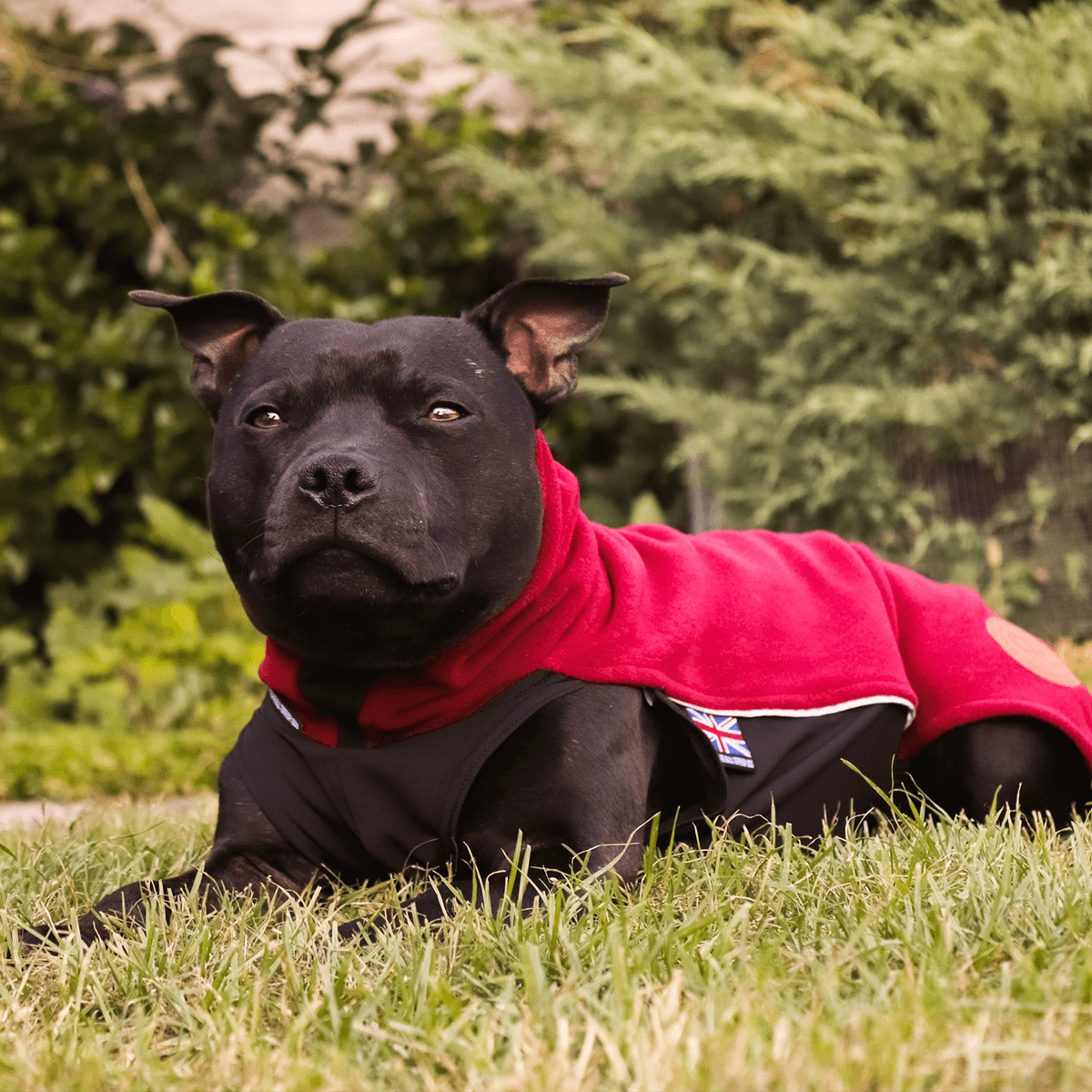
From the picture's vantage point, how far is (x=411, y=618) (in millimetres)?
2234

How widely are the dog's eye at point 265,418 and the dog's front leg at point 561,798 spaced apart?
73 centimetres

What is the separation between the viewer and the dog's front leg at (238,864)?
7.53 ft

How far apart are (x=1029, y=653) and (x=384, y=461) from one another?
1625 millimetres

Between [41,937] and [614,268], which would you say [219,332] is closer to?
[41,937]

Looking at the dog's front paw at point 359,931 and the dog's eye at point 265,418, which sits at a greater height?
the dog's eye at point 265,418

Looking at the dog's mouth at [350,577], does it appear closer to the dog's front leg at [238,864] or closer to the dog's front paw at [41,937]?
the dog's front leg at [238,864]

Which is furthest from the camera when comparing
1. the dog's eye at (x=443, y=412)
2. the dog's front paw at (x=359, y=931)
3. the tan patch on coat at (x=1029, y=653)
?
the tan patch on coat at (x=1029, y=653)

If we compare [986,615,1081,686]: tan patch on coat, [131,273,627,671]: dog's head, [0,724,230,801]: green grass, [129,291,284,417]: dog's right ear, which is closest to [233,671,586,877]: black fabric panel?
[131,273,627,671]: dog's head

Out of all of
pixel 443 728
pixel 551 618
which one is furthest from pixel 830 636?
pixel 443 728

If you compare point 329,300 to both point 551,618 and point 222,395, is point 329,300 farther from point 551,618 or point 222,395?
point 551,618

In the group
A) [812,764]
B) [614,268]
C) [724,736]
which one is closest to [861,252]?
[614,268]

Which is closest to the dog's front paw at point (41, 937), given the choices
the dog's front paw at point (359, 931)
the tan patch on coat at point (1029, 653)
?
the dog's front paw at point (359, 931)

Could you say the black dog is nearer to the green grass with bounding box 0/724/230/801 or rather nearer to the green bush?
the green grass with bounding box 0/724/230/801

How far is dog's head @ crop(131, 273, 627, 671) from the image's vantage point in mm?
2131
